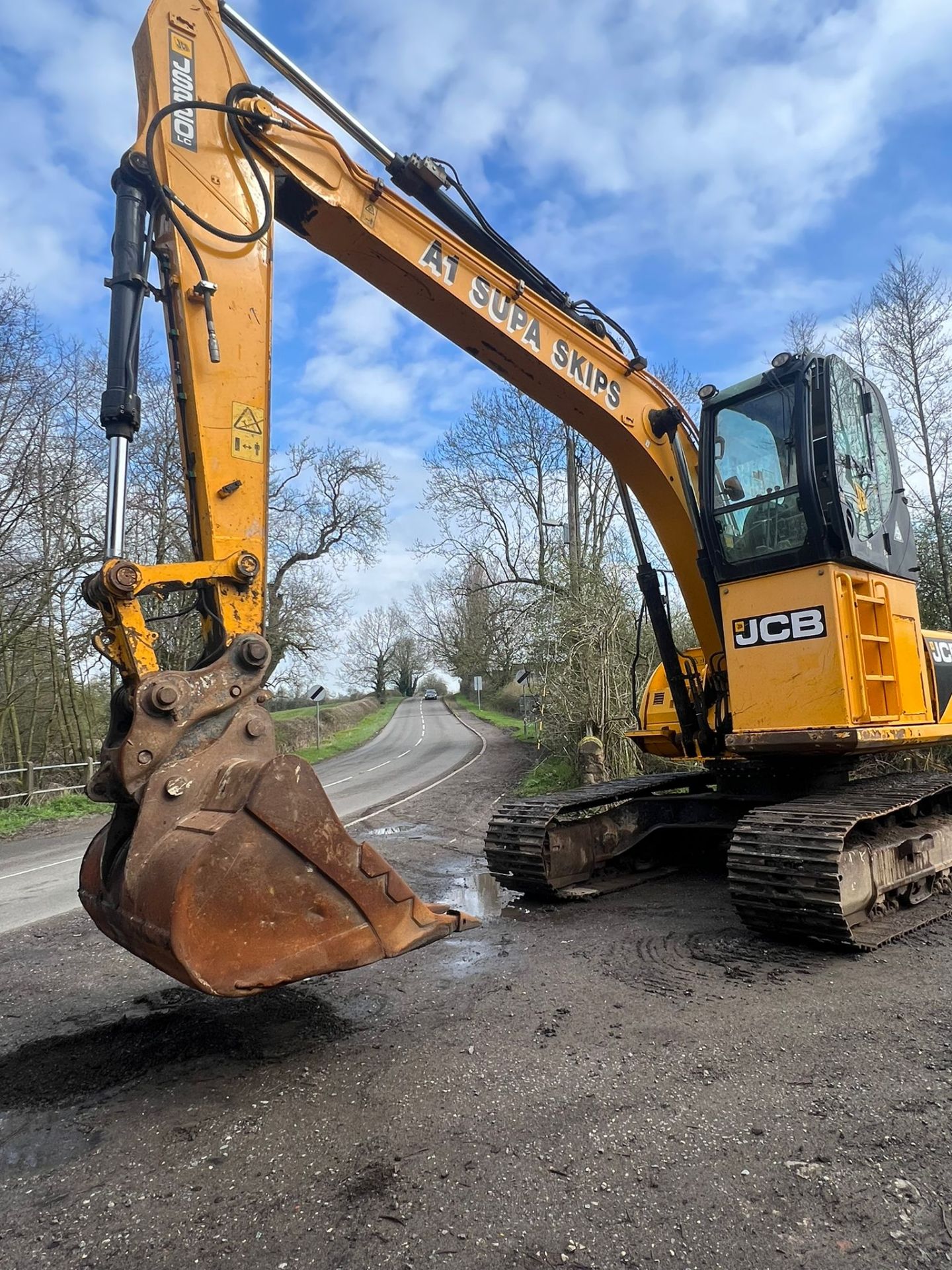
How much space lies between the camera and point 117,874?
3238 millimetres

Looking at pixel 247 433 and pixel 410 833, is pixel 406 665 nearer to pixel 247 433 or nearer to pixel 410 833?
pixel 410 833

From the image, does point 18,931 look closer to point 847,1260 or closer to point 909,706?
point 847,1260

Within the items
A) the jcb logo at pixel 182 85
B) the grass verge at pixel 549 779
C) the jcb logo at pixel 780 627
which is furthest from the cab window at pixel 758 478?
the grass verge at pixel 549 779

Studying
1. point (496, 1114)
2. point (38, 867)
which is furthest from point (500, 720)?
point (496, 1114)

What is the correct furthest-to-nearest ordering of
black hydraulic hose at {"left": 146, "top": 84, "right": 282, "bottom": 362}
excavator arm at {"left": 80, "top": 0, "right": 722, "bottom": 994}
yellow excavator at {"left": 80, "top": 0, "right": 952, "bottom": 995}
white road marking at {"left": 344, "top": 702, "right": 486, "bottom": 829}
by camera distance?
1. white road marking at {"left": 344, "top": 702, "right": 486, "bottom": 829}
2. black hydraulic hose at {"left": 146, "top": 84, "right": 282, "bottom": 362}
3. yellow excavator at {"left": 80, "top": 0, "right": 952, "bottom": 995}
4. excavator arm at {"left": 80, "top": 0, "right": 722, "bottom": 994}

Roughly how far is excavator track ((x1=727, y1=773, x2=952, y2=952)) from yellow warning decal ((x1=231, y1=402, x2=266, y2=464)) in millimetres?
3569

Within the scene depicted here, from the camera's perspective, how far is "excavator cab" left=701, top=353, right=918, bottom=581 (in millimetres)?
5414

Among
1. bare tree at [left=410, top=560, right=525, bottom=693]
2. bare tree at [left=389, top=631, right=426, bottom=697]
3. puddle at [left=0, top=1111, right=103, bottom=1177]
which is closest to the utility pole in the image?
bare tree at [left=410, top=560, right=525, bottom=693]

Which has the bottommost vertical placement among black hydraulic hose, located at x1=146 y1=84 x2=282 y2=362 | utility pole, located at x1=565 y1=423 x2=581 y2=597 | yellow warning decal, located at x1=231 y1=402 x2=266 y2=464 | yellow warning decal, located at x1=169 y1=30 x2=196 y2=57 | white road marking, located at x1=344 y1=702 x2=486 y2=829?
white road marking, located at x1=344 y1=702 x2=486 y2=829

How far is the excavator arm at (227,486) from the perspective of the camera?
306cm

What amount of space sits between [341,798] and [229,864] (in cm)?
1407

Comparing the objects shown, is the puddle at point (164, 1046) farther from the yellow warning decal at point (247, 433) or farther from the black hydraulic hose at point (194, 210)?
the black hydraulic hose at point (194, 210)

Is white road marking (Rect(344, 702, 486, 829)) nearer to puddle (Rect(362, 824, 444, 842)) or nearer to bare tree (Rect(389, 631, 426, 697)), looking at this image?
puddle (Rect(362, 824, 444, 842))

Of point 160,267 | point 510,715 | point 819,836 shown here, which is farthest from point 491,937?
point 510,715
